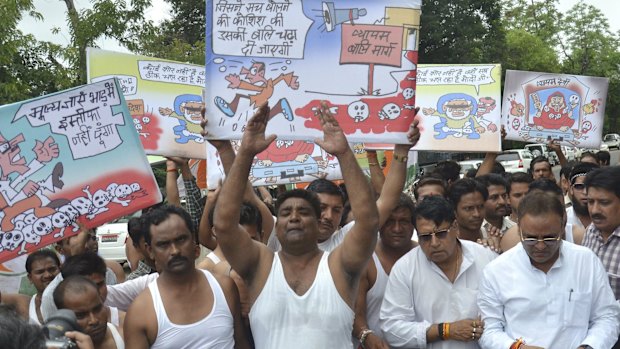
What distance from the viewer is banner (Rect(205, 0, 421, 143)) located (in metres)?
4.38

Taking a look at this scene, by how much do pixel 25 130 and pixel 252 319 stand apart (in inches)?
88.0

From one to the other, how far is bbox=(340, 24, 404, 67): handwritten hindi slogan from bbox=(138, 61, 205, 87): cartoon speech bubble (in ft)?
11.2

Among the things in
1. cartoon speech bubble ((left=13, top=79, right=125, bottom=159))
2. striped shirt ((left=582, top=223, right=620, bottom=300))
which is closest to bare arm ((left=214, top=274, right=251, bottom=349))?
cartoon speech bubble ((left=13, top=79, right=125, bottom=159))

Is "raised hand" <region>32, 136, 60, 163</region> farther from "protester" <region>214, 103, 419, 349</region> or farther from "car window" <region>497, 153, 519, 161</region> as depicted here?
"car window" <region>497, 153, 519, 161</region>

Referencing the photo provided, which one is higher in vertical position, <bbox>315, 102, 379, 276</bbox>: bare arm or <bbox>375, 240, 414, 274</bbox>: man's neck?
<bbox>315, 102, 379, 276</bbox>: bare arm

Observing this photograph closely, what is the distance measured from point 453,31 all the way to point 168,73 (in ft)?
101

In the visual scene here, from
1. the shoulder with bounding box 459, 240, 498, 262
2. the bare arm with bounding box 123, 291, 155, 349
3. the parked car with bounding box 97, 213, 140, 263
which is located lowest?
the parked car with bounding box 97, 213, 140, 263

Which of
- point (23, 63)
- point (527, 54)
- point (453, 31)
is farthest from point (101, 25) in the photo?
point (527, 54)

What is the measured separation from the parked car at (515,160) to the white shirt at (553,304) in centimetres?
2411

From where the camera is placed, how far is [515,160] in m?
28.7

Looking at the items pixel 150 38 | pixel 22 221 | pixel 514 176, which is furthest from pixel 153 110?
pixel 150 38

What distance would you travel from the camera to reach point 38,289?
5.51 metres

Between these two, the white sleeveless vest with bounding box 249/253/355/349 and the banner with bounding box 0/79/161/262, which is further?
the banner with bounding box 0/79/161/262

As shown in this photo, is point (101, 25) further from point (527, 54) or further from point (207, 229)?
point (527, 54)
